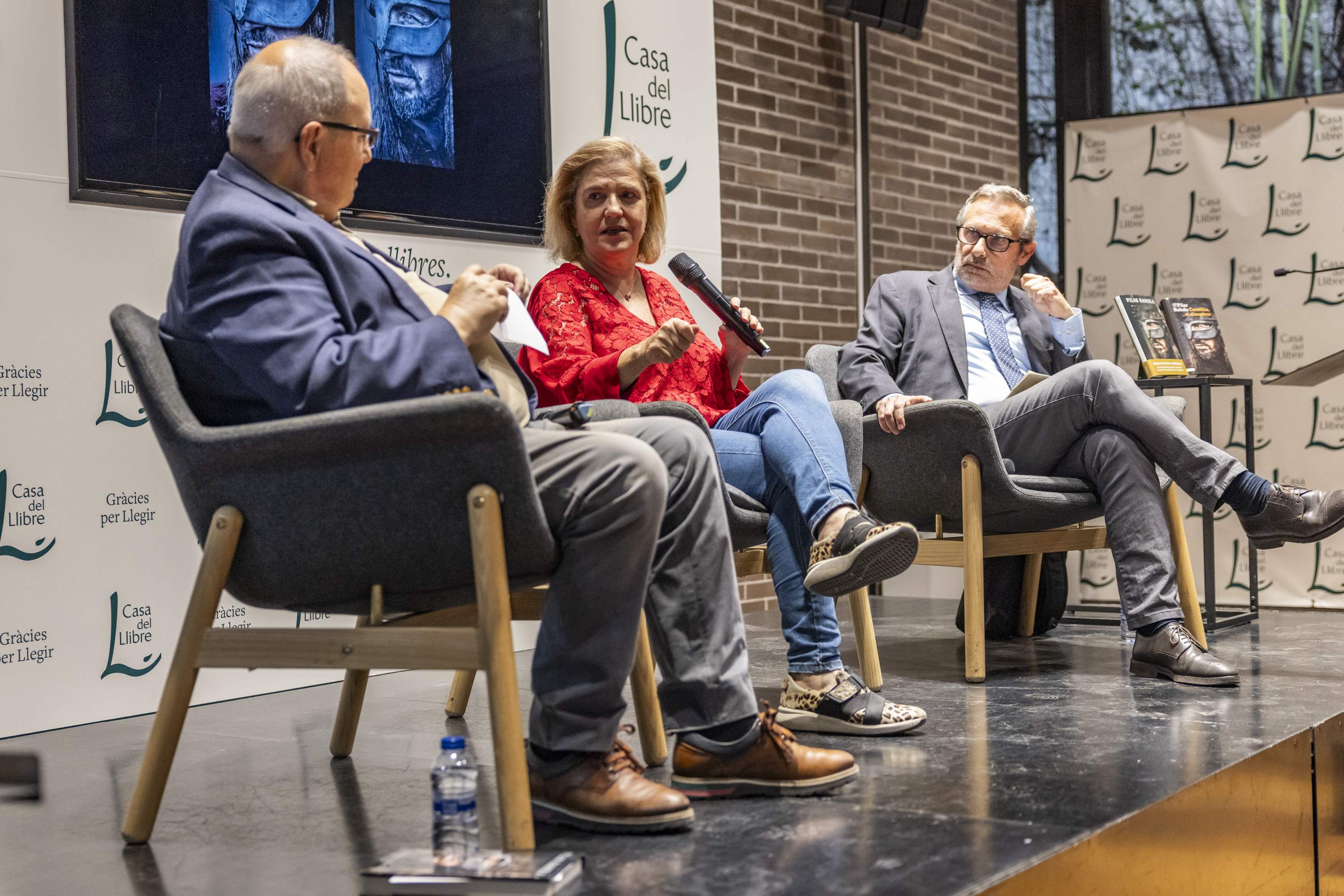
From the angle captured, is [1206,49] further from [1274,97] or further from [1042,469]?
[1042,469]

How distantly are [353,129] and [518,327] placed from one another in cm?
36

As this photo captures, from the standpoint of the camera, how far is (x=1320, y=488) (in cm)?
495

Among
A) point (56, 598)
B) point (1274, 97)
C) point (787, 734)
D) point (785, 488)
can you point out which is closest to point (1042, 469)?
point (785, 488)

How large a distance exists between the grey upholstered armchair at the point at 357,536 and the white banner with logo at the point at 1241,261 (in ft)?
12.5

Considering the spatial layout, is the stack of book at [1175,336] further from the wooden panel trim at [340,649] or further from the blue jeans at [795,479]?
the wooden panel trim at [340,649]

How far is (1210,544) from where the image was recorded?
4020mm

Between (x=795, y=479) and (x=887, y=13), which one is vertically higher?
(x=887, y=13)

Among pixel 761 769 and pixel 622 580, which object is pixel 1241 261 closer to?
pixel 761 769

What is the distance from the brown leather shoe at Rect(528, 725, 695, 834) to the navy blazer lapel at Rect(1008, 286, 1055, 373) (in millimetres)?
2096

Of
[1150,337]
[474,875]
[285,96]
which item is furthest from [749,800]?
[1150,337]

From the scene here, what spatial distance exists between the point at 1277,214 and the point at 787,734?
159 inches

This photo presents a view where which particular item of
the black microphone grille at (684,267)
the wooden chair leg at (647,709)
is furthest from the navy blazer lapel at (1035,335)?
the wooden chair leg at (647,709)

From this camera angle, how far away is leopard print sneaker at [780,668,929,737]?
229 cm

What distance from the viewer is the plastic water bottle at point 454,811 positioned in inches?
57.2
